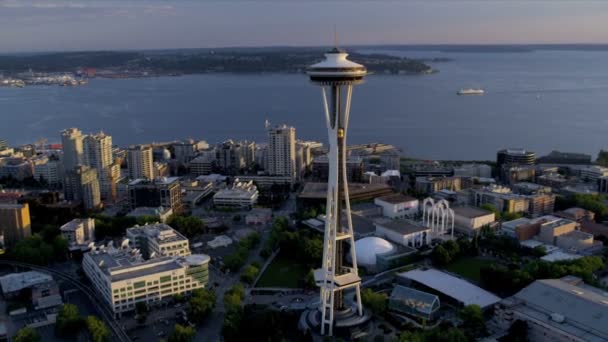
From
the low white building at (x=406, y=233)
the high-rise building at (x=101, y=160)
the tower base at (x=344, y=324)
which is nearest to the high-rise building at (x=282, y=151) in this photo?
the high-rise building at (x=101, y=160)

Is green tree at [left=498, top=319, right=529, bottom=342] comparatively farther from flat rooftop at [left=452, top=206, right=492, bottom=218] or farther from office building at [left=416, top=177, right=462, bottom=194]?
office building at [left=416, top=177, right=462, bottom=194]

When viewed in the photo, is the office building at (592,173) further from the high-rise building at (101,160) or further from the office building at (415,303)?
the high-rise building at (101,160)

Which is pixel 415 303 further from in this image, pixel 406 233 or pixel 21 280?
pixel 21 280

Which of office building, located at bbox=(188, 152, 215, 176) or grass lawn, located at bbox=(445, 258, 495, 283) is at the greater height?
office building, located at bbox=(188, 152, 215, 176)

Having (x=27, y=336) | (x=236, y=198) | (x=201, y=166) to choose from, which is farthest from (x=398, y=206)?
(x=27, y=336)

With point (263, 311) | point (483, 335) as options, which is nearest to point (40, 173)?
point (263, 311)

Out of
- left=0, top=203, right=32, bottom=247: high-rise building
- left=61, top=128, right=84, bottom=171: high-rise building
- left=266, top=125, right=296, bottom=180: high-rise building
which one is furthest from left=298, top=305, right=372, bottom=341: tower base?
left=61, top=128, right=84, bottom=171: high-rise building

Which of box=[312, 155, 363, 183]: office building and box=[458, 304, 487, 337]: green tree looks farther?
box=[312, 155, 363, 183]: office building

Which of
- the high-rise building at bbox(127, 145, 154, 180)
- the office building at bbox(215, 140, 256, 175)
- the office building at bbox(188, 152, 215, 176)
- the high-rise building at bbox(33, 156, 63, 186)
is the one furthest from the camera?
the office building at bbox(215, 140, 256, 175)
